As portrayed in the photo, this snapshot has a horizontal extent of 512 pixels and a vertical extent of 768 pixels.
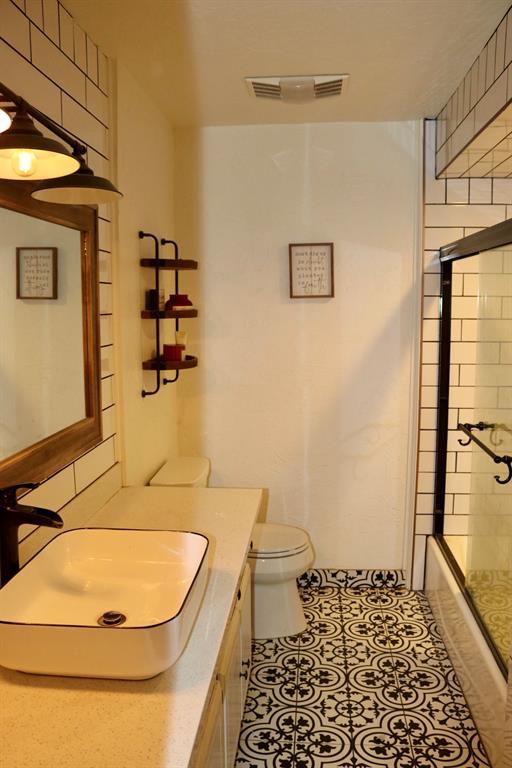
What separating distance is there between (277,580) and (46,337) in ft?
4.62

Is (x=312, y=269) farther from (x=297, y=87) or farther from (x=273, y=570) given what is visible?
(x=273, y=570)

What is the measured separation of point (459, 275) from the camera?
2.79 metres

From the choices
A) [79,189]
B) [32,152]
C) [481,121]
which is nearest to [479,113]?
[481,121]

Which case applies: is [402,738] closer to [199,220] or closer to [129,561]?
[129,561]

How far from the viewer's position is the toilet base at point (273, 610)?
8.45ft

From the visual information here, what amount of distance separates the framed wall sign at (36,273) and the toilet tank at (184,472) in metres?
1.06

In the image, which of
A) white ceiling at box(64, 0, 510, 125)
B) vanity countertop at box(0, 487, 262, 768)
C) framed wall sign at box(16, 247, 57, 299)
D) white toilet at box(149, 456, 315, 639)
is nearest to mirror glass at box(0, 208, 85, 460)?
framed wall sign at box(16, 247, 57, 299)

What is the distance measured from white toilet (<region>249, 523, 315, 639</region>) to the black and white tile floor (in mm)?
60

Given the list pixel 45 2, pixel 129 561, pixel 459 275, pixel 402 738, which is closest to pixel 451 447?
pixel 459 275

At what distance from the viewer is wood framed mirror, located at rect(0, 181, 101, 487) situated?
1473mm

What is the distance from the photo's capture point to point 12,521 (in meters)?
1.32

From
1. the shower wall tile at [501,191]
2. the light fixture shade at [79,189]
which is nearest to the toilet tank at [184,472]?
the light fixture shade at [79,189]

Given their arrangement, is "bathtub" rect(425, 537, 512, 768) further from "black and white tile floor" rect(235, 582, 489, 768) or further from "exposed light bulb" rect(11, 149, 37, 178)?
"exposed light bulb" rect(11, 149, 37, 178)

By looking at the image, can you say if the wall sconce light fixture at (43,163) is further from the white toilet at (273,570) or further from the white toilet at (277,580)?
the white toilet at (277,580)
